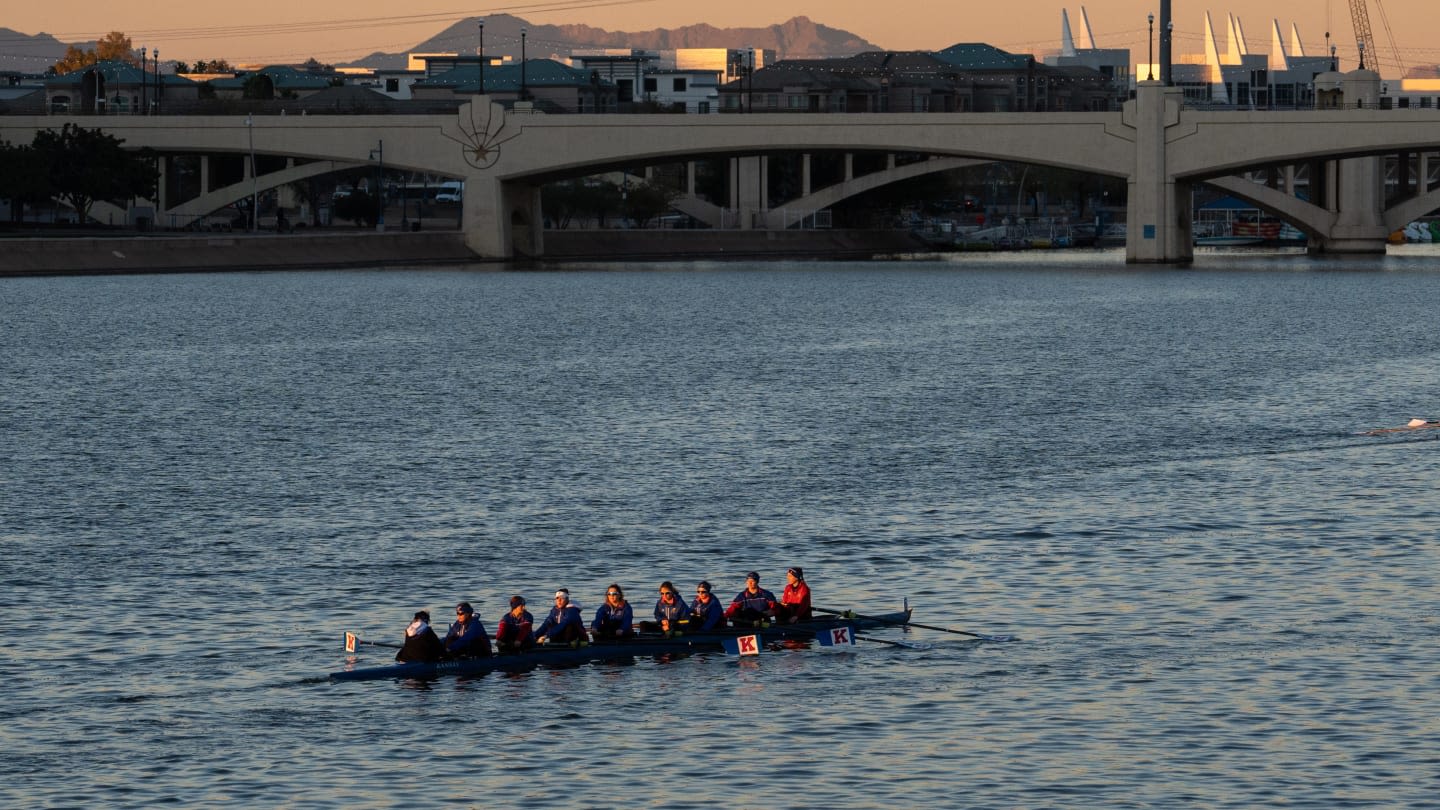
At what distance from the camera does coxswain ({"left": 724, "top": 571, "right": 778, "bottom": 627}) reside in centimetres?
3938

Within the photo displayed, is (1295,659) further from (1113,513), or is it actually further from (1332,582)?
(1113,513)

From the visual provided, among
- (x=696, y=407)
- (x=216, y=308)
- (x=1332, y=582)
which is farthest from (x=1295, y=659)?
(x=216, y=308)

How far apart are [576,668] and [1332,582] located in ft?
53.5

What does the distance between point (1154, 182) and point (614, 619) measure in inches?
4795

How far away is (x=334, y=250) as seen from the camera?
163750 mm

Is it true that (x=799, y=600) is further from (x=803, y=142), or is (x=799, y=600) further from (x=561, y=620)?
(x=803, y=142)

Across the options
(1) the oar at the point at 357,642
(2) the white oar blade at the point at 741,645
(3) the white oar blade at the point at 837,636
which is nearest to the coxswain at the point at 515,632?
(1) the oar at the point at 357,642

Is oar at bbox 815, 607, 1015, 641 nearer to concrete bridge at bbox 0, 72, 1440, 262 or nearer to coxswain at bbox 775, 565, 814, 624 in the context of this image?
coxswain at bbox 775, 565, 814, 624

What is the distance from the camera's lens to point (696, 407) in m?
79.2

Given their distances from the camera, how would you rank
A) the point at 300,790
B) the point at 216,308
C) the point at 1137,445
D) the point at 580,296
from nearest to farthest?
the point at 300,790 < the point at 1137,445 < the point at 216,308 < the point at 580,296

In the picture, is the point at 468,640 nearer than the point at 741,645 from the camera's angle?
Yes

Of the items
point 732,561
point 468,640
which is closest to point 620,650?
point 468,640

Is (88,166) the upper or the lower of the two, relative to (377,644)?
upper

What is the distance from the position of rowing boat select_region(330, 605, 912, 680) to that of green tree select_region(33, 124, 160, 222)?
5441 inches
